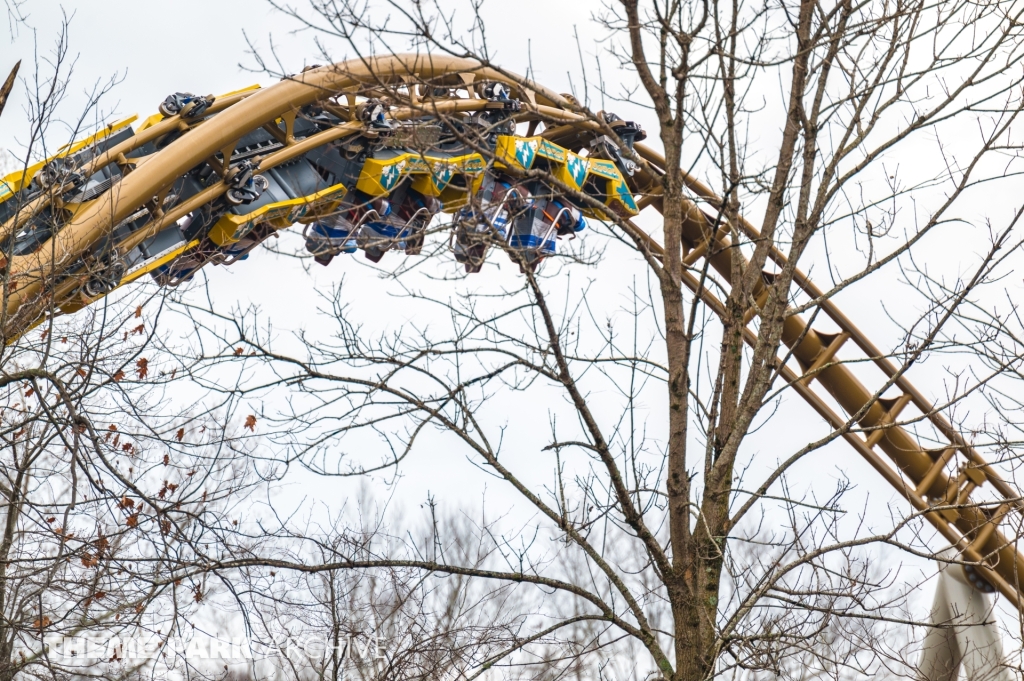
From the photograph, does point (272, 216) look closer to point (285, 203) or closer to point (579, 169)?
point (285, 203)

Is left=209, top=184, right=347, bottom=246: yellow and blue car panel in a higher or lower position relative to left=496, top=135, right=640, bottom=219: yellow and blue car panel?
lower

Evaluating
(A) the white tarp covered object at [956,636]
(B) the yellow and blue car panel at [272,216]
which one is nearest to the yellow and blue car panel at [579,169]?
(B) the yellow and blue car panel at [272,216]

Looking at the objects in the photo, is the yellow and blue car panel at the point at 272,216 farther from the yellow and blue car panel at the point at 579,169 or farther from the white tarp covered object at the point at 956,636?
the white tarp covered object at the point at 956,636

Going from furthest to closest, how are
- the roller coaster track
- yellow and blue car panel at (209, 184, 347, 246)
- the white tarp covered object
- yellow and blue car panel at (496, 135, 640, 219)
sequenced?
the white tarp covered object < yellow and blue car panel at (496, 135, 640, 219) < yellow and blue car panel at (209, 184, 347, 246) < the roller coaster track

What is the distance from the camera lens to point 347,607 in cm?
672

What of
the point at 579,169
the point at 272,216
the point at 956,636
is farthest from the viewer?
the point at 956,636

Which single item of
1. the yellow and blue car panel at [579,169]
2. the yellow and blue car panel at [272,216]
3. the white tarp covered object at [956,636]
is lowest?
the white tarp covered object at [956,636]

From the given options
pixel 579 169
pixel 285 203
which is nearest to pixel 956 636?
pixel 579 169

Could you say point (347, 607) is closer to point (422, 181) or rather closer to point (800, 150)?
point (422, 181)

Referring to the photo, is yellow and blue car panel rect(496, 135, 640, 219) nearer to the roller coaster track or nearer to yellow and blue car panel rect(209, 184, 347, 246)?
the roller coaster track

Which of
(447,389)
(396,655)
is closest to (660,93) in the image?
(447,389)

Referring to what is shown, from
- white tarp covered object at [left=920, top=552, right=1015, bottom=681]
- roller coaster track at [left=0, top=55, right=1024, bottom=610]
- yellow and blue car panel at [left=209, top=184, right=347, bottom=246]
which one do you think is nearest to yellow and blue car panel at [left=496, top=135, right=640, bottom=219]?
roller coaster track at [left=0, top=55, right=1024, bottom=610]

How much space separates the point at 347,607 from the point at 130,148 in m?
3.05

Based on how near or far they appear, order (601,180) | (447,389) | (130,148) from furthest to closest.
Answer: (601,180), (130,148), (447,389)
